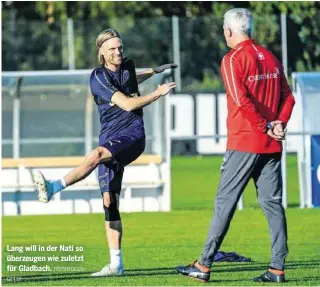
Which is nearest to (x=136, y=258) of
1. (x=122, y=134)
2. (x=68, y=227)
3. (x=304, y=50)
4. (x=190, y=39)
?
(x=122, y=134)

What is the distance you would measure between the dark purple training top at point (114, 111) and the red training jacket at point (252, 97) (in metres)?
1.24

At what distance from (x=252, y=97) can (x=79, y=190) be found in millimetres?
11766

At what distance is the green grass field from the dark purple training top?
4.20ft

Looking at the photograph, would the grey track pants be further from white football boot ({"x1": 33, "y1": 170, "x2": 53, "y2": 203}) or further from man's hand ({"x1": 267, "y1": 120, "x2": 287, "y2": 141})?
white football boot ({"x1": 33, "y1": 170, "x2": 53, "y2": 203})

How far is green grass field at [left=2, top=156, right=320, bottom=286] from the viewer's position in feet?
37.6

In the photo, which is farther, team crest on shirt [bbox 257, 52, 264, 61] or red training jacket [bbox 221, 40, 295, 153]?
team crest on shirt [bbox 257, 52, 264, 61]

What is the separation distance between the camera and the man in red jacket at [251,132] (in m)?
10.5

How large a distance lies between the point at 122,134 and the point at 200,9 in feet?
64.8

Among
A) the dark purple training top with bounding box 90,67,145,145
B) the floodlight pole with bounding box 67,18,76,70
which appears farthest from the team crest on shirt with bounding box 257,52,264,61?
the floodlight pole with bounding box 67,18,76,70

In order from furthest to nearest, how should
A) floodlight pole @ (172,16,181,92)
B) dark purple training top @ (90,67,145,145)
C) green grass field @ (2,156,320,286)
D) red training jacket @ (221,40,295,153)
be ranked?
1. floodlight pole @ (172,16,181,92)
2. dark purple training top @ (90,67,145,145)
3. green grass field @ (2,156,320,286)
4. red training jacket @ (221,40,295,153)

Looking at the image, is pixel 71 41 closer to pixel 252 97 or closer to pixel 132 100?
pixel 132 100

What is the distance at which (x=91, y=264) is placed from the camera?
513 inches

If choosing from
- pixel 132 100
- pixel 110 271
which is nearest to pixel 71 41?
pixel 110 271

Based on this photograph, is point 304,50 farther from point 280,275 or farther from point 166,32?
point 280,275
